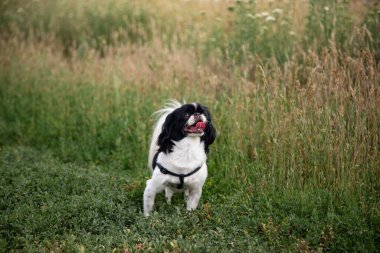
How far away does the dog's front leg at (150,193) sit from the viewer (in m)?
4.26

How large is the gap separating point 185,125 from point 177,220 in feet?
2.65

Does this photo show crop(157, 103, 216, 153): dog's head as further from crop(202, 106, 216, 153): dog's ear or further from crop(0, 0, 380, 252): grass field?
crop(0, 0, 380, 252): grass field

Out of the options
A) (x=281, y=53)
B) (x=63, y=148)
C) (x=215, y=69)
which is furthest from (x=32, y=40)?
(x=281, y=53)

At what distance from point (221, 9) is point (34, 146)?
4.26m

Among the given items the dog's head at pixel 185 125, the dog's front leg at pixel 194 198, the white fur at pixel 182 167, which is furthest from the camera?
the dog's front leg at pixel 194 198

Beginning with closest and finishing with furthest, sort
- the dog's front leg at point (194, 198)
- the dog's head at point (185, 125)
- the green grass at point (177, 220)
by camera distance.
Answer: the green grass at point (177, 220) → the dog's head at point (185, 125) → the dog's front leg at point (194, 198)

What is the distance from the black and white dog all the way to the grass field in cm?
25

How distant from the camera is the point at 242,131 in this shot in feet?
A: 16.8

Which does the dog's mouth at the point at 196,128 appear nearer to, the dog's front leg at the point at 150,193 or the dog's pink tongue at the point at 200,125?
the dog's pink tongue at the point at 200,125

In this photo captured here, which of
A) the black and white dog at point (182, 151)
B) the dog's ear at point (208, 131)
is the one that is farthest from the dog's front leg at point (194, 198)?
the dog's ear at point (208, 131)

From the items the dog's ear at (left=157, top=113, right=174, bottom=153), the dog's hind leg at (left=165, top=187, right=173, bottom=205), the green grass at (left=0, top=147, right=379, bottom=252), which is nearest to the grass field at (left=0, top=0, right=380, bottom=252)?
the green grass at (left=0, top=147, right=379, bottom=252)

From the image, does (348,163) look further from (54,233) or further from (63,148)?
(63,148)

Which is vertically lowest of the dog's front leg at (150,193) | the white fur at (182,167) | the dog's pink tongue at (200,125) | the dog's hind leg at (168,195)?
the dog's hind leg at (168,195)

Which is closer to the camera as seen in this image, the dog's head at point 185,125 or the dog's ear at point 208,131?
the dog's head at point 185,125
